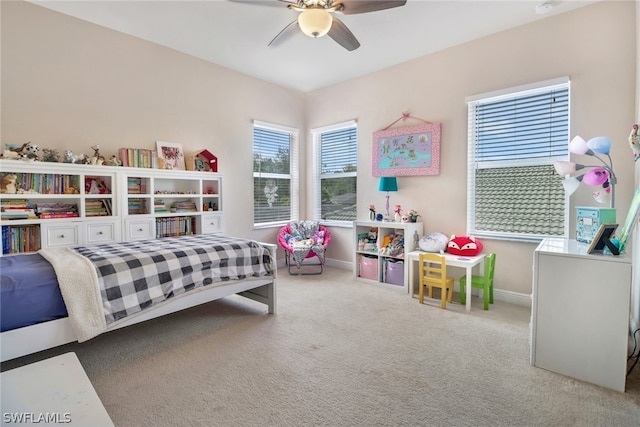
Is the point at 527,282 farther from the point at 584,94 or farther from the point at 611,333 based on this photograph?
the point at 584,94

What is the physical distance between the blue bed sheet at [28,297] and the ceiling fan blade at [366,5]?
2593 millimetres

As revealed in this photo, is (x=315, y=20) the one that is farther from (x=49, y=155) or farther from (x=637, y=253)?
(x=637, y=253)

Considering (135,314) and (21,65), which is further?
(21,65)

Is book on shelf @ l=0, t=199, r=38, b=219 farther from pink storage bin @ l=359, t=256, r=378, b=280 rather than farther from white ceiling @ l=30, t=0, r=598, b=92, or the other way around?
pink storage bin @ l=359, t=256, r=378, b=280

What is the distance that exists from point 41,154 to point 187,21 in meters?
1.83

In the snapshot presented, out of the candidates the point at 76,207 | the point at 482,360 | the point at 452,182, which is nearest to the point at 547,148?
the point at 452,182

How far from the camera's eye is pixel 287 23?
122 inches

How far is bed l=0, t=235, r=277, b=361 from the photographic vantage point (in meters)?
1.72

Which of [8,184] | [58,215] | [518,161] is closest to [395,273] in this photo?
[518,161]

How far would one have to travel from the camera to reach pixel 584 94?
2855 mm

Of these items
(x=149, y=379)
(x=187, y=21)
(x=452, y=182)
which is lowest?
(x=149, y=379)

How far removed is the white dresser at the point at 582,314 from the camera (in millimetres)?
1800

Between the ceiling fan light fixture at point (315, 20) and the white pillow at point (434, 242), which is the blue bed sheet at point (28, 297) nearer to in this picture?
the ceiling fan light fixture at point (315, 20)

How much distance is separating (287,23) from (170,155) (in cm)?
195
